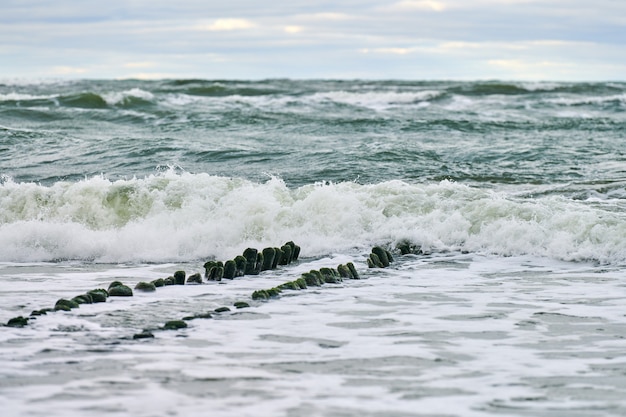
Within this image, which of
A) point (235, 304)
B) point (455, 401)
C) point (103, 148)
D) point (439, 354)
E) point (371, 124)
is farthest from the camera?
point (371, 124)

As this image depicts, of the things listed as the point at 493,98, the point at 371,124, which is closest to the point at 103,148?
the point at 371,124

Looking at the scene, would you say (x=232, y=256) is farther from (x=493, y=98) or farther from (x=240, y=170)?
(x=493, y=98)

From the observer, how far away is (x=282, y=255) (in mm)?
8750

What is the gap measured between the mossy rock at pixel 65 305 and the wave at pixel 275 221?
2.69 m

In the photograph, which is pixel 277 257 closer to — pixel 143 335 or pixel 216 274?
pixel 216 274

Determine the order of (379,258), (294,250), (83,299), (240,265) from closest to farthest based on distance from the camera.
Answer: (83,299)
(240,265)
(379,258)
(294,250)

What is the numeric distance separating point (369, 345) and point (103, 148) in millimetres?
11388

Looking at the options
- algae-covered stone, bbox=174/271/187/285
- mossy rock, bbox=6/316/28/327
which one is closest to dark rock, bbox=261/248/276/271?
algae-covered stone, bbox=174/271/187/285

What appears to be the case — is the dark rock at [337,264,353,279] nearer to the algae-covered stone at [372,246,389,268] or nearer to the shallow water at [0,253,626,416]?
the shallow water at [0,253,626,416]

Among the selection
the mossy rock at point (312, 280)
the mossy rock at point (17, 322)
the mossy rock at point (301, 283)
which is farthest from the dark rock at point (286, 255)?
the mossy rock at point (17, 322)

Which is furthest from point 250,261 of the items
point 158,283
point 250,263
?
point 158,283

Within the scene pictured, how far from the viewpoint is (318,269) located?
8492 mm

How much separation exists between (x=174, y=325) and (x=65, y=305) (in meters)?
0.96

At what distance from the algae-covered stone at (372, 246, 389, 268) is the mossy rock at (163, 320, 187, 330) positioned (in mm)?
2837
